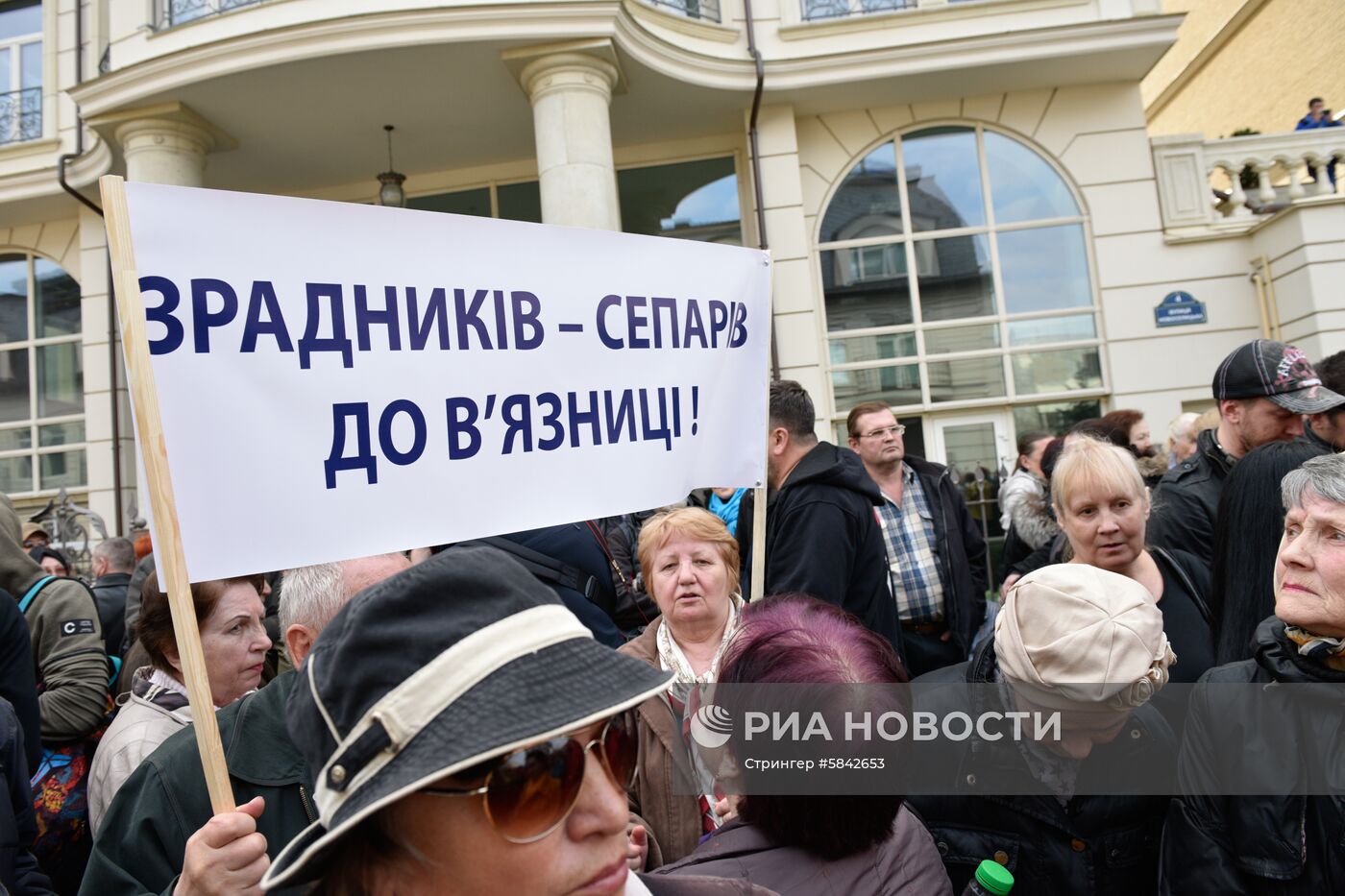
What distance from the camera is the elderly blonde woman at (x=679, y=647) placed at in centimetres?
231

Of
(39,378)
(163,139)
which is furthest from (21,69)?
(163,139)

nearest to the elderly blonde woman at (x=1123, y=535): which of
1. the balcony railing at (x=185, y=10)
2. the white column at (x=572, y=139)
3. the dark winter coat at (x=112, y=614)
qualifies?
the dark winter coat at (x=112, y=614)

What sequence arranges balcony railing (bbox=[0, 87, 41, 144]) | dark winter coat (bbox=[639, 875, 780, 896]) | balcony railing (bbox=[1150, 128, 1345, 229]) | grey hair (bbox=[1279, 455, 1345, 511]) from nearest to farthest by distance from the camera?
dark winter coat (bbox=[639, 875, 780, 896]), grey hair (bbox=[1279, 455, 1345, 511]), balcony railing (bbox=[1150, 128, 1345, 229]), balcony railing (bbox=[0, 87, 41, 144])

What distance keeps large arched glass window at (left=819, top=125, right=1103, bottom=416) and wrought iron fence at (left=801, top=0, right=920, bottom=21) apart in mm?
1375

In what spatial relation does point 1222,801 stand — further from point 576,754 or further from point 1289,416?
point 1289,416

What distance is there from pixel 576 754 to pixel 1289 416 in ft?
10.7

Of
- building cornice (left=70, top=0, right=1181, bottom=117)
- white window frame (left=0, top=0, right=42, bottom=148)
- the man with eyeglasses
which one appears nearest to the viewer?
the man with eyeglasses

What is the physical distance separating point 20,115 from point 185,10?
4.03m

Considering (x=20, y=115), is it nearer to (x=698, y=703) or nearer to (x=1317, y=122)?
(x=698, y=703)

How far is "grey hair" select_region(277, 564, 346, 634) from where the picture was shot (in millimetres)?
2354

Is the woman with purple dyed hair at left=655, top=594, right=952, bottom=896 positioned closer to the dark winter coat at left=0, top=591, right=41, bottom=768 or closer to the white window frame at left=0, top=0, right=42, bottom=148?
the dark winter coat at left=0, top=591, right=41, bottom=768

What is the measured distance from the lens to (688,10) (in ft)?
35.2

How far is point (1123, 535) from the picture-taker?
2812 mm

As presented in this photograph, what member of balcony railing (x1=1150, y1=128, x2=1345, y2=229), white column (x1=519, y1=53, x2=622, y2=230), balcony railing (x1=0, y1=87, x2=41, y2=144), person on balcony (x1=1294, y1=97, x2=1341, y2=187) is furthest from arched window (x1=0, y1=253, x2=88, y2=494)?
person on balcony (x1=1294, y1=97, x2=1341, y2=187)
